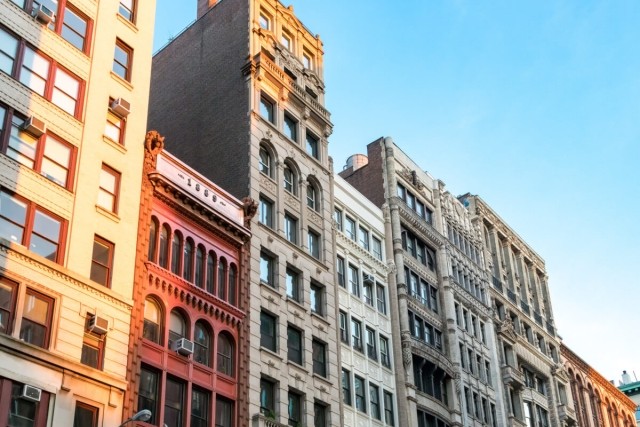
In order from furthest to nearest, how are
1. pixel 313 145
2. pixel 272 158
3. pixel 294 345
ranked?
pixel 313 145, pixel 272 158, pixel 294 345

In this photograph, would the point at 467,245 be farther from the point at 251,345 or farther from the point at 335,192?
the point at 251,345

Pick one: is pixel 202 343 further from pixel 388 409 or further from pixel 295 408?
pixel 388 409

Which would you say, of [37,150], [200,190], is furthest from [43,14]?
[200,190]

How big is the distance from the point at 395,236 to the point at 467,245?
1407 cm

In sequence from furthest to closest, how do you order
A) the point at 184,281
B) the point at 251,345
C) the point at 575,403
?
the point at 575,403 → the point at 251,345 → the point at 184,281

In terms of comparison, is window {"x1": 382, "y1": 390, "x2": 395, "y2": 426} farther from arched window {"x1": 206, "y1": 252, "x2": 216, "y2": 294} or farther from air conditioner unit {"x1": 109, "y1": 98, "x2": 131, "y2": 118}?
air conditioner unit {"x1": 109, "y1": 98, "x2": 131, "y2": 118}

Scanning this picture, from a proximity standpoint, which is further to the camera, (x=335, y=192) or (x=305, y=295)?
(x=335, y=192)

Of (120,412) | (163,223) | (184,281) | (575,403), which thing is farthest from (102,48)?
(575,403)

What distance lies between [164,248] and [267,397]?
29.9ft

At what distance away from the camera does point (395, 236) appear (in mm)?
62531

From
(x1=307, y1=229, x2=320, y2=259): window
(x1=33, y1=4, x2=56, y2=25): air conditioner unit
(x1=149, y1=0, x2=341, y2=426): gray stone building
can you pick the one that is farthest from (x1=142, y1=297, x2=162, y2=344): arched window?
(x1=307, y1=229, x2=320, y2=259): window

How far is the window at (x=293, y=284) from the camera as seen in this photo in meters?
49.2

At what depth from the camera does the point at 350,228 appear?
58781mm

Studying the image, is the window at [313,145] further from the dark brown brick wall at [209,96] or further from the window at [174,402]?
the window at [174,402]
